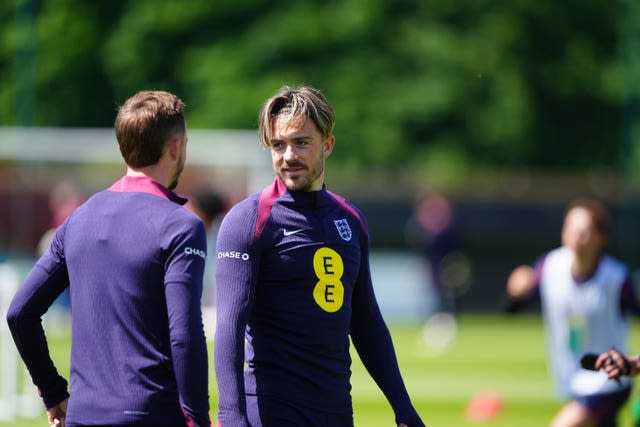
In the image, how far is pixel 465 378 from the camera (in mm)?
16672

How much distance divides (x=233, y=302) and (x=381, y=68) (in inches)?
1393

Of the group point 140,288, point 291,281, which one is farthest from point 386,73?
point 140,288

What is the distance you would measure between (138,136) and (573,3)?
3808cm

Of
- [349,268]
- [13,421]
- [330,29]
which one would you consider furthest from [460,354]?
[330,29]

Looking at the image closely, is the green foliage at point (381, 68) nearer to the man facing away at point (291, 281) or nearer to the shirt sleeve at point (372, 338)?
the shirt sleeve at point (372, 338)

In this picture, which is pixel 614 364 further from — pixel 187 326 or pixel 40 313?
pixel 40 313

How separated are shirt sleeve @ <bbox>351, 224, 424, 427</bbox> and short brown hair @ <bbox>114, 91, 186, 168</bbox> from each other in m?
1.07

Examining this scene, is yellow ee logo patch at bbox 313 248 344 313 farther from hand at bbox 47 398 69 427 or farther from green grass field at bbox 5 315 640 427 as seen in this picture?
green grass field at bbox 5 315 640 427

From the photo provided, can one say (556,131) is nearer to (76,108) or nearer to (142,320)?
(76,108)

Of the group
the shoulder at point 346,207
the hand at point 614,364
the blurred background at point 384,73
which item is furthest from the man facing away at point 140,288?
the blurred background at point 384,73

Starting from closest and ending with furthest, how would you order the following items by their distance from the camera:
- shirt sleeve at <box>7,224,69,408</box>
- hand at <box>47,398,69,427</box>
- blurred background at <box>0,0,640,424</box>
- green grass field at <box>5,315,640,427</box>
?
shirt sleeve at <box>7,224,69,408</box> < hand at <box>47,398,69,427</box> < green grass field at <box>5,315,640,427</box> < blurred background at <box>0,0,640,424</box>

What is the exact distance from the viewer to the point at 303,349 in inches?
206

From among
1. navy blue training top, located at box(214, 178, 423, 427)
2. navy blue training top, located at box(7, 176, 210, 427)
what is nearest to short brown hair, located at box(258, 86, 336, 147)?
navy blue training top, located at box(214, 178, 423, 427)

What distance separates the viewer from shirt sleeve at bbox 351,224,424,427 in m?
5.60
